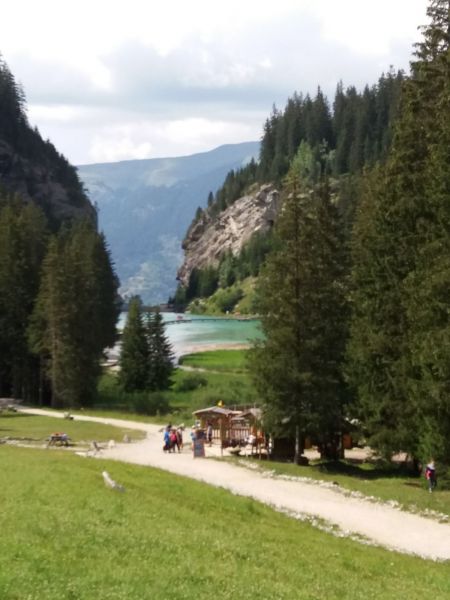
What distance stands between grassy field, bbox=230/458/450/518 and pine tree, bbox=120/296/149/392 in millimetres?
38741

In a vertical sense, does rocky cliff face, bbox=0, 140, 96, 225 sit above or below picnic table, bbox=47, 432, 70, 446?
above

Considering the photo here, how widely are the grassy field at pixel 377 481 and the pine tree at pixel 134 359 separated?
38741 millimetres

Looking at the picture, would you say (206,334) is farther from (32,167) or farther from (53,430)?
(53,430)

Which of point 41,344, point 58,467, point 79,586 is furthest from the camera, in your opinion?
point 41,344

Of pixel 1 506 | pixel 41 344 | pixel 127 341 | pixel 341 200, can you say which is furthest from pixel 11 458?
pixel 341 200

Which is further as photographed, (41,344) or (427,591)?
(41,344)

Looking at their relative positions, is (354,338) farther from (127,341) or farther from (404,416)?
(127,341)

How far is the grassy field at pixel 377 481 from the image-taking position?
27.9 meters

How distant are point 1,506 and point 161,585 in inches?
253

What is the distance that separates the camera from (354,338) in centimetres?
3616

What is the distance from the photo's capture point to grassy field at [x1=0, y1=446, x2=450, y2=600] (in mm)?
12961

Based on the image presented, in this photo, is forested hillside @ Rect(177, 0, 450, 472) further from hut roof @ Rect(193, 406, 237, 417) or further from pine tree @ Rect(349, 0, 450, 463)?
hut roof @ Rect(193, 406, 237, 417)

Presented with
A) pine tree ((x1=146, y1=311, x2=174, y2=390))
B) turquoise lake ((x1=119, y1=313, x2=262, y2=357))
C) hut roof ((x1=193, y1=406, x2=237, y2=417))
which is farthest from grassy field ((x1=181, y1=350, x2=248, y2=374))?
hut roof ((x1=193, y1=406, x2=237, y2=417))

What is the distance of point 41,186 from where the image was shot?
18000 centimetres
